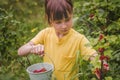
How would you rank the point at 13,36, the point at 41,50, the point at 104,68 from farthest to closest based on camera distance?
1. the point at 13,36
2. the point at 41,50
3. the point at 104,68

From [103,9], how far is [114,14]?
10 cm

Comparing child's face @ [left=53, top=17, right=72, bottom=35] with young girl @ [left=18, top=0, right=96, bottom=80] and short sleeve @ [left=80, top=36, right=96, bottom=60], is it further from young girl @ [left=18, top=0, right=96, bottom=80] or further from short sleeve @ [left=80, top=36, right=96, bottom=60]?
short sleeve @ [left=80, top=36, right=96, bottom=60]

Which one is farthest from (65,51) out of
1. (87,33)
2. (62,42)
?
(87,33)

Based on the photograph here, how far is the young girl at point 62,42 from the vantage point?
105 inches

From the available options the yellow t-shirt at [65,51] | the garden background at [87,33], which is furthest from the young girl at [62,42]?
the garden background at [87,33]

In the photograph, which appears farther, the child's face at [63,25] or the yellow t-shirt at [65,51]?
the yellow t-shirt at [65,51]

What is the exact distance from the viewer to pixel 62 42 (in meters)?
2.79

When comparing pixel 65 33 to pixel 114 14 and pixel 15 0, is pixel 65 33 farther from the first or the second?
pixel 15 0

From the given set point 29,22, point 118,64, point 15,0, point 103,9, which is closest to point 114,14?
point 103,9

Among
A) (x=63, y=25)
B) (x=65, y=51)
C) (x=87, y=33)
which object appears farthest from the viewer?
(x=87, y=33)

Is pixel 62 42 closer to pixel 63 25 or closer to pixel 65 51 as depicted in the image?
pixel 65 51

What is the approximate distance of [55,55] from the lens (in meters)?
2.79

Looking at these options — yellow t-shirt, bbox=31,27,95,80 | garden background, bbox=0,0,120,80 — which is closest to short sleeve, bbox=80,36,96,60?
yellow t-shirt, bbox=31,27,95,80

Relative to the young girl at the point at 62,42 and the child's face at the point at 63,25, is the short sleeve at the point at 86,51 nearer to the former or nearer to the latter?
the young girl at the point at 62,42
